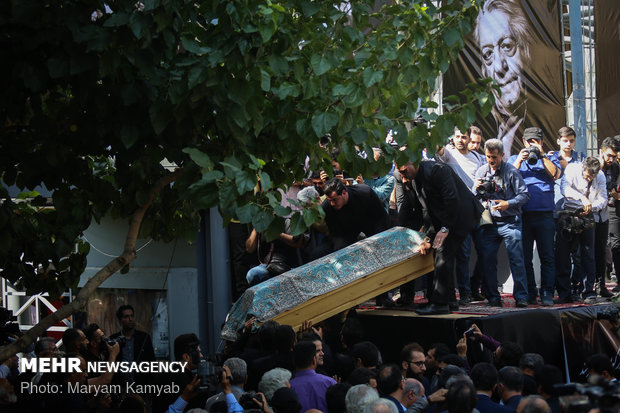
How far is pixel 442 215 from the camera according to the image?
927cm

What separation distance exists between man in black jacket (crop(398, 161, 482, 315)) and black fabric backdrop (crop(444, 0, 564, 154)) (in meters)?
3.95

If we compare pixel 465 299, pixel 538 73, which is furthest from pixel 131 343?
pixel 538 73

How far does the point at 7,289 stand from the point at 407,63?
981cm

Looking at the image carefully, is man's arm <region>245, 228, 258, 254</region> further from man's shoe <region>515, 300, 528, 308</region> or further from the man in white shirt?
man's shoe <region>515, 300, 528, 308</region>

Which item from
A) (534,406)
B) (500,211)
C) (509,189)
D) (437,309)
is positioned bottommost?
(534,406)

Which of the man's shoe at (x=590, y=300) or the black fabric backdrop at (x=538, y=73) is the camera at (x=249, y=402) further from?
the black fabric backdrop at (x=538, y=73)

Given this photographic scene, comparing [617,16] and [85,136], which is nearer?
[85,136]

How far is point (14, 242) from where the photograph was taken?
18.4ft

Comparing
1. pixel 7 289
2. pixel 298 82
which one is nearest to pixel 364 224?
pixel 298 82

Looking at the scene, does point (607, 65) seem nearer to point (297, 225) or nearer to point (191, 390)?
point (191, 390)

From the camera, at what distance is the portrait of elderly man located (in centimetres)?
1314

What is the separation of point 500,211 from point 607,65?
5.02m

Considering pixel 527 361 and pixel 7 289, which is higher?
pixel 7 289

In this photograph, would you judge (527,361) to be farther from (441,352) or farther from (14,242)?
(14,242)
